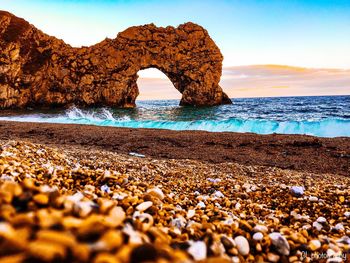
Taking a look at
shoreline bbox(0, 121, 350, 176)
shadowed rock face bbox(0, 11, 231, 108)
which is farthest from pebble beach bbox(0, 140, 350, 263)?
shadowed rock face bbox(0, 11, 231, 108)

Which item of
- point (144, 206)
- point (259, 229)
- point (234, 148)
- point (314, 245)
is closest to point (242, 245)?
point (259, 229)

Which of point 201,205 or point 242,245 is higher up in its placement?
point 242,245

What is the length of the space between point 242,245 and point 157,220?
0.73 metres

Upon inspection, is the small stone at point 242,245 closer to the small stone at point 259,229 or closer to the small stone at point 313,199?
the small stone at point 259,229

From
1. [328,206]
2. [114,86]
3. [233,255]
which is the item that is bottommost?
[328,206]

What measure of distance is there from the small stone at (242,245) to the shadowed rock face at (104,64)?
6071 cm

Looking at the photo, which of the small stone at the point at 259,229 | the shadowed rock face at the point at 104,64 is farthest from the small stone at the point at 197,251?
the shadowed rock face at the point at 104,64

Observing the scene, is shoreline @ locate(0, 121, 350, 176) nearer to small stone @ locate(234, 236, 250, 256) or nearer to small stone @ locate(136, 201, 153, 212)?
small stone @ locate(136, 201, 153, 212)

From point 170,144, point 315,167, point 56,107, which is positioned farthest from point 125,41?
point 315,167

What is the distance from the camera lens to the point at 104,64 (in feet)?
208

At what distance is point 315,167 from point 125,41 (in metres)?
62.3

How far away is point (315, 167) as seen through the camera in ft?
28.7

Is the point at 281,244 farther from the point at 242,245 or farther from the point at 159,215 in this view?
the point at 159,215

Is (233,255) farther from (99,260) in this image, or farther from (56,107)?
(56,107)
